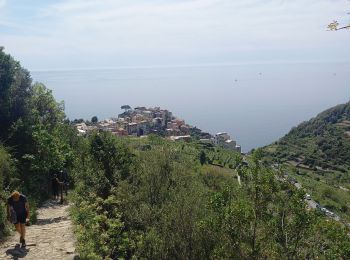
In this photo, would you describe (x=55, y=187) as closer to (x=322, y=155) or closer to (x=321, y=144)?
(x=322, y=155)

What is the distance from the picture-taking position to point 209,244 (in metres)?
11.5

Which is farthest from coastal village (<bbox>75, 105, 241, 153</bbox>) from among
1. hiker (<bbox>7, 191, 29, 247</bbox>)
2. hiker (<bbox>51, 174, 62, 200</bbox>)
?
hiker (<bbox>7, 191, 29, 247</bbox>)

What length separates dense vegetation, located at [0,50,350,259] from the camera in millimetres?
8836

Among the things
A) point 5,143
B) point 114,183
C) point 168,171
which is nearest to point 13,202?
point 114,183

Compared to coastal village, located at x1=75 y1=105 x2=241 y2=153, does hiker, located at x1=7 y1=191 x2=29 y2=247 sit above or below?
above

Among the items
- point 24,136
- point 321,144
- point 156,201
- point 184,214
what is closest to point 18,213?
point 184,214

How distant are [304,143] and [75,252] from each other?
121838 mm

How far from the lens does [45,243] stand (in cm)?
1109

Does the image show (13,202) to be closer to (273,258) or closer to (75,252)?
(75,252)

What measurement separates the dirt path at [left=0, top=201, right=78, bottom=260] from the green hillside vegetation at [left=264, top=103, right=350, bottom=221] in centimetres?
5471

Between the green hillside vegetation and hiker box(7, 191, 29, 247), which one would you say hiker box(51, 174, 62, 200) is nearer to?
hiker box(7, 191, 29, 247)

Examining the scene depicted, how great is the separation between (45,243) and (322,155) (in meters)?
108

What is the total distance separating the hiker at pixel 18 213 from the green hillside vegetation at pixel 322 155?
56848 mm

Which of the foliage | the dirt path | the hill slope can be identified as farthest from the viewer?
the hill slope
